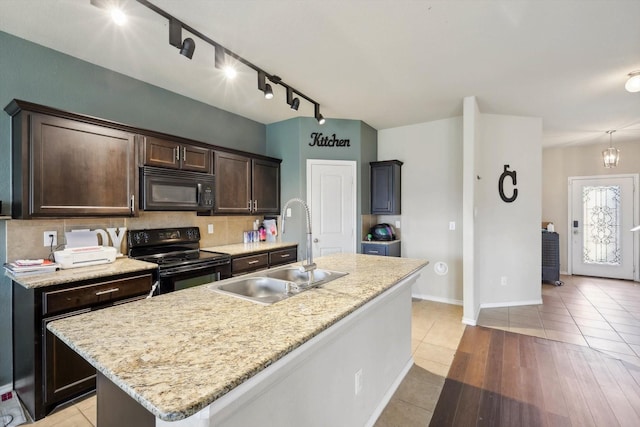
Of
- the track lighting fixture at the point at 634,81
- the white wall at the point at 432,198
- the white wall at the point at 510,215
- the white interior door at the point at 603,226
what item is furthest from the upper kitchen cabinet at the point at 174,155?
the white interior door at the point at 603,226

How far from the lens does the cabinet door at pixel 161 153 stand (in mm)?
2674

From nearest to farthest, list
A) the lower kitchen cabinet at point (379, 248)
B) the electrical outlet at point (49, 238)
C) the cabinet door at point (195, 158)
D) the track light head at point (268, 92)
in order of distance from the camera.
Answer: the electrical outlet at point (49, 238), the track light head at point (268, 92), the cabinet door at point (195, 158), the lower kitchen cabinet at point (379, 248)

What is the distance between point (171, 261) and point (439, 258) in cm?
348

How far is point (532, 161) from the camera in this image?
410 cm

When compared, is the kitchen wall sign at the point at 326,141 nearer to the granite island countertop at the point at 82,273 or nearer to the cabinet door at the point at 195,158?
the cabinet door at the point at 195,158

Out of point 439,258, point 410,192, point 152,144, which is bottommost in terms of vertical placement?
point 439,258

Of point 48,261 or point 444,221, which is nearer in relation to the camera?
point 48,261

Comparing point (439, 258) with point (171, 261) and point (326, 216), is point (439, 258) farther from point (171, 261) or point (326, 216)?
point (171, 261)

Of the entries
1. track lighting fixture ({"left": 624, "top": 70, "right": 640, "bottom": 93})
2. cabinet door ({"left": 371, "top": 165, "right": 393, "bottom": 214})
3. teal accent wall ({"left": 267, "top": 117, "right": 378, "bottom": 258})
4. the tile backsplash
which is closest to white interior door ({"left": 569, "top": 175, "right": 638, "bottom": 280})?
track lighting fixture ({"left": 624, "top": 70, "right": 640, "bottom": 93})

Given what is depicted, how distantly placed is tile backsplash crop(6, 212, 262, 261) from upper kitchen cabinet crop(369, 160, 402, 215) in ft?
5.83

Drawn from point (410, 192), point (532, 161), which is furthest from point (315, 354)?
point (532, 161)

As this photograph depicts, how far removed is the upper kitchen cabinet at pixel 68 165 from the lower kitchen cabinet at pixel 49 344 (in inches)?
23.3

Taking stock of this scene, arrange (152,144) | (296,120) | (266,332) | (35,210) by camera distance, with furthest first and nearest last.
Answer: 1. (296,120)
2. (152,144)
3. (35,210)
4. (266,332)

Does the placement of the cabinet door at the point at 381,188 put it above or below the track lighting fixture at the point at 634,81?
below
